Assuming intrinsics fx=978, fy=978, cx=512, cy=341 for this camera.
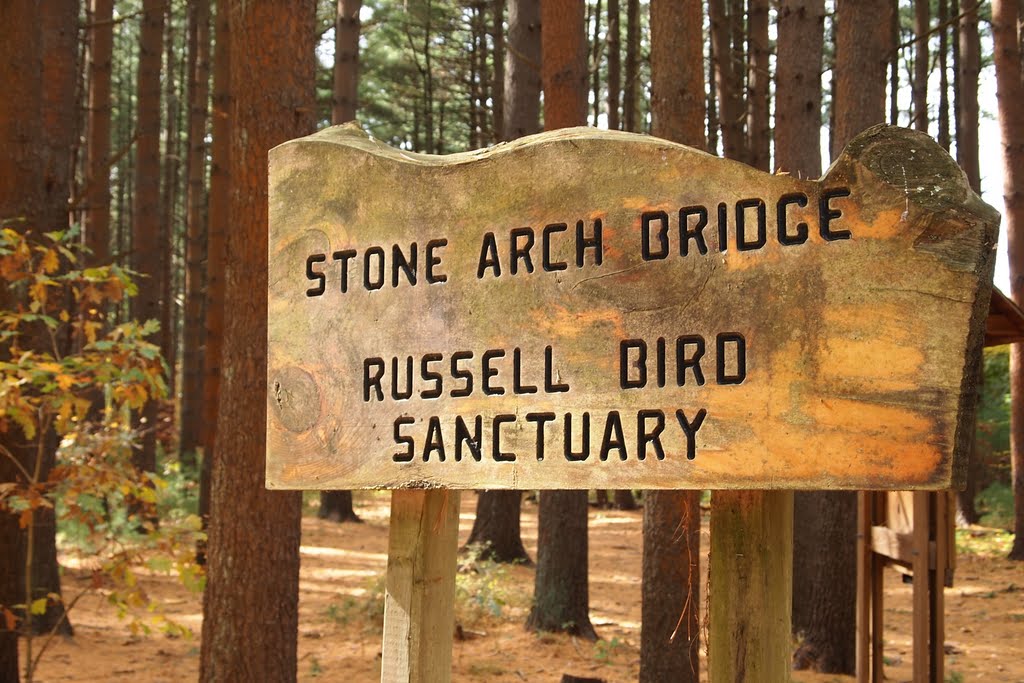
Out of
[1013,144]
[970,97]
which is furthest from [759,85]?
[970,97]

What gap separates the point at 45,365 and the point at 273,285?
2.59 m

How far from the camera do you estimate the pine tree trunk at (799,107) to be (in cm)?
984

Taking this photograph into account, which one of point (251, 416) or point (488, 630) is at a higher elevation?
point (251, 416)

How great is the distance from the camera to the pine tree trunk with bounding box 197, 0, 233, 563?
11.2 m

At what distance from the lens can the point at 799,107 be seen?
33.3 ft

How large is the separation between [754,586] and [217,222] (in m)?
10.6

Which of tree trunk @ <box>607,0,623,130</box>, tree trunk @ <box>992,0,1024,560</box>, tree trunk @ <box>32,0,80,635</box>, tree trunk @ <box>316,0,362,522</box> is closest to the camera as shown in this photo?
tree trunk @ <box>32,0,80,635</box>

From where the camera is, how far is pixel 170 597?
11258mm

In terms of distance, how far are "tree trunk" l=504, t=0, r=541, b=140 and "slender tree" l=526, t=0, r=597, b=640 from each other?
1.88 meters

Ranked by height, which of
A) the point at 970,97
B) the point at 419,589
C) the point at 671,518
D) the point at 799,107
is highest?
the point at 970,97

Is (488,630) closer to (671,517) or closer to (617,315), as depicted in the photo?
(671,517)

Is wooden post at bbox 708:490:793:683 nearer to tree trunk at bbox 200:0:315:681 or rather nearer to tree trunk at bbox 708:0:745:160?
tree trunk at bbox 200:0:315:681

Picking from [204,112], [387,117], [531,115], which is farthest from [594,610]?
[387,117]

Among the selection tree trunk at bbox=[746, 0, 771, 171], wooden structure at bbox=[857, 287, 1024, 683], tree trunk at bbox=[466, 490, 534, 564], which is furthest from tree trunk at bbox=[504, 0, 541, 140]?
wooden structure at bbox=[857, 287, 1024, 683]
